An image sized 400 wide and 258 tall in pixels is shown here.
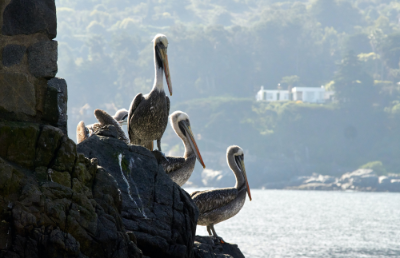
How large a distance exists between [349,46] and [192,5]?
65797 millimetres

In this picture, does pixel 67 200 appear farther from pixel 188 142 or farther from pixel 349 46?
pixel 349 46

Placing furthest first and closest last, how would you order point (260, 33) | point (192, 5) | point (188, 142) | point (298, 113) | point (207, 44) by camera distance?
1. point (192, 5)
2. point (260, 33)
3. point (207, 44)
4. point (298, 113)
5. point (188, 142)

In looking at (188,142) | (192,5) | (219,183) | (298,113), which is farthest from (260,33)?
(188,142)

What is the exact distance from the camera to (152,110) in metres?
8.13

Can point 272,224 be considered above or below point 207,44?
below

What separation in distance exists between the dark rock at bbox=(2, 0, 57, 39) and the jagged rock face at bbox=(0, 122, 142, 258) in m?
0.83

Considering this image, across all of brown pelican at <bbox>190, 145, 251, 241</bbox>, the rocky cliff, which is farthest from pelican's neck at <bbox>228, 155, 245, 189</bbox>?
the rocky cliff

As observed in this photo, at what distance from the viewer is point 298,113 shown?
94312mm

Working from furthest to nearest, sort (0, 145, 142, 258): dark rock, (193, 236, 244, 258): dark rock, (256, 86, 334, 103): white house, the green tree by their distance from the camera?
(256, 86, 334, 103): white house
the green tree
(193, 236, 244, 258): dark rock
(0, 145, 142, 258): dark rock

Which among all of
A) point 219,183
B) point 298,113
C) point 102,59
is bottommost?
point 219,183

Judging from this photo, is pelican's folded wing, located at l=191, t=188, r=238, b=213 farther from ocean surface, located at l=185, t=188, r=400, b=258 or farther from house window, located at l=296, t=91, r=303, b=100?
house window, located at l=296, t=91, r=303, b=100

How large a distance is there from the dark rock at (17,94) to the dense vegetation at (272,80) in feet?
271

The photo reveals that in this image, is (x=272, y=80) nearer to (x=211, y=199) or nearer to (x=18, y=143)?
(x=211, y=199)

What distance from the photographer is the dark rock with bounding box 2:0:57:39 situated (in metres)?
4.88
